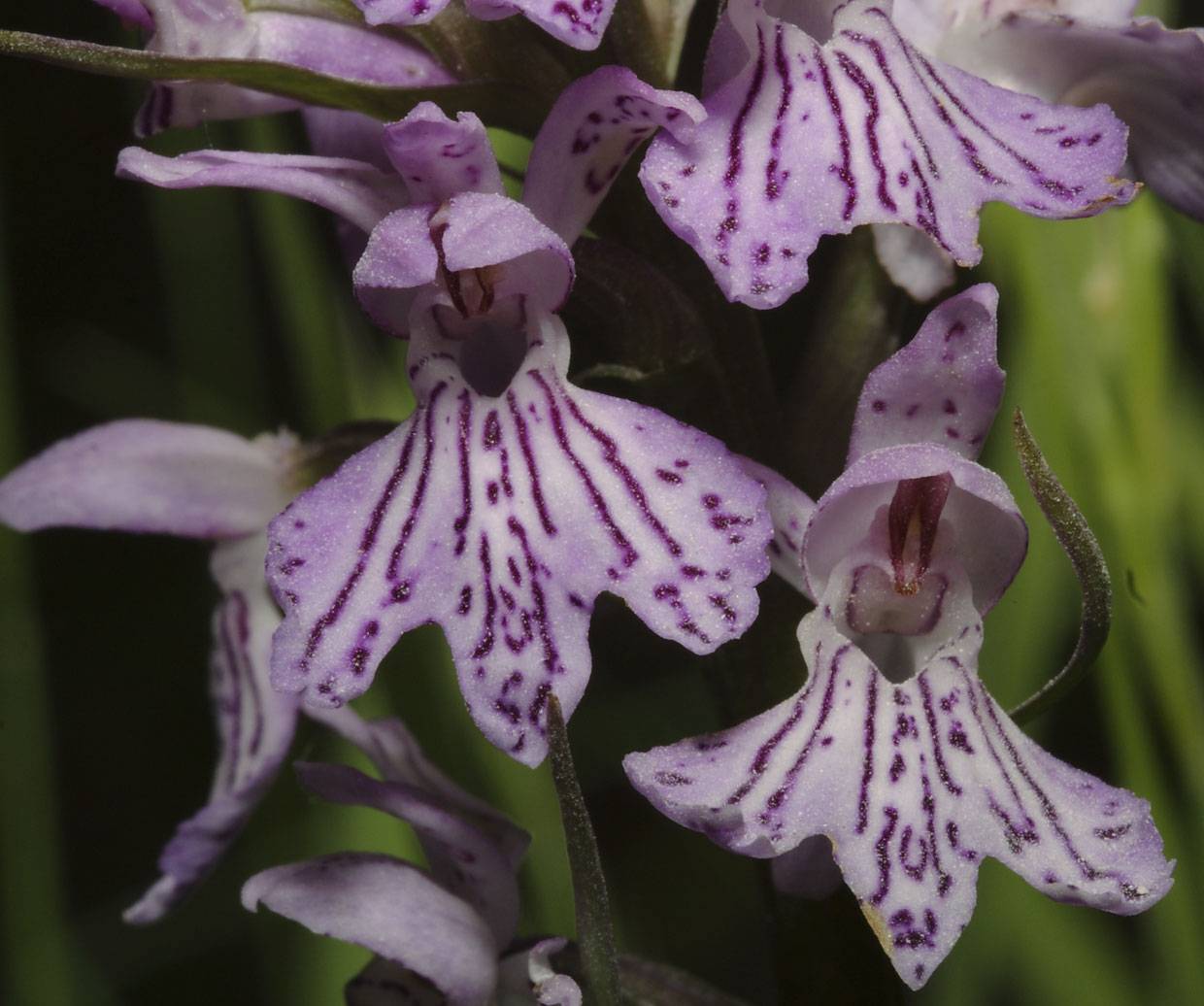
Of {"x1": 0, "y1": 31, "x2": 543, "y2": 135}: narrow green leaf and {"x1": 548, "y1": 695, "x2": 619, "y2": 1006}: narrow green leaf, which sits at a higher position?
{"x1": 0, "y1": 31, "x2": 543, "y2": 135}: narrow green leaf

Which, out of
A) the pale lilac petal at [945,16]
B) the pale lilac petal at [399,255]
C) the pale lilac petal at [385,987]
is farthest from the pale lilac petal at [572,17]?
the pale lilac petal at [385,987]

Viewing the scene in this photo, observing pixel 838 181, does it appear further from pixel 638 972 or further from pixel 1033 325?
pixel 1033 325

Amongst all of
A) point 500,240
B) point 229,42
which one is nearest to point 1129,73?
point 500,240

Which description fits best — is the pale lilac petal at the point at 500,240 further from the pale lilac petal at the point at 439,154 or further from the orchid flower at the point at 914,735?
the orchid flower at the point at 914,735

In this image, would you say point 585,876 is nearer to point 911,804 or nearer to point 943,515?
point 911,804

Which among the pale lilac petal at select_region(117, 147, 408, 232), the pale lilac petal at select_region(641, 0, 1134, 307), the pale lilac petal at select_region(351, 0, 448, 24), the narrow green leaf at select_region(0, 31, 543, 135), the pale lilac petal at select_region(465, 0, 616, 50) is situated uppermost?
the pale lilac petal at select_region(465, 0, 616, 50)

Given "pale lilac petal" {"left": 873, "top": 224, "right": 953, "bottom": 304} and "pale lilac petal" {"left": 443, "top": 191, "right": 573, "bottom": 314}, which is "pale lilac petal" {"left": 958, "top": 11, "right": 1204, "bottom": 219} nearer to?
"pale lilac petal" {"left": 873, "top": 224, "right": 953, "bottom": 304}

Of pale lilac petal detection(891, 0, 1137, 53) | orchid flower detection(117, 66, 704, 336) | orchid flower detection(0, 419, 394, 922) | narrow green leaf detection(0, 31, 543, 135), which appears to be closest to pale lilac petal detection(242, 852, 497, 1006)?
orchid flower detection(0, 419, 394, 922)
